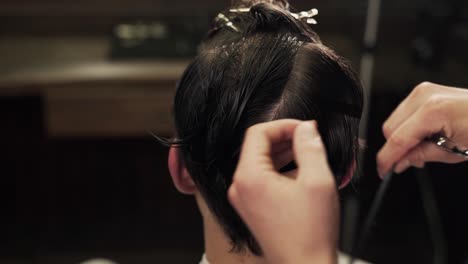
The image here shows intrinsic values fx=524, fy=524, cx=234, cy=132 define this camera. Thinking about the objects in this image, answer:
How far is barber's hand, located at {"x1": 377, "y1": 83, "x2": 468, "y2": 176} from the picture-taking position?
0.85 meters

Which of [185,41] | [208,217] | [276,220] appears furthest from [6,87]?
[276,220]

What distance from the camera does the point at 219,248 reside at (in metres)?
0.88

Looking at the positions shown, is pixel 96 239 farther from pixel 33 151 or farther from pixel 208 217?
pixel 208 217

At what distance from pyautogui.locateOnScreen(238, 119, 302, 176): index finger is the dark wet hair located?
15 cm

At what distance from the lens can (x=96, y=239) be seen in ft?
8.15

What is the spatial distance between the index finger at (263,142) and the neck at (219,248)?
31cm

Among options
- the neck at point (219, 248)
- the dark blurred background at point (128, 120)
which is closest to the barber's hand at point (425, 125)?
the neck at point (219, 248)

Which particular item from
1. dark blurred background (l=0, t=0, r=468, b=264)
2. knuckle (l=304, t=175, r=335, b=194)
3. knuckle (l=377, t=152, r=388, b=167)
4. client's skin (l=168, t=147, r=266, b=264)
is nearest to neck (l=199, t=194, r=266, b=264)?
client's skin (l=168, t=147, r=266, b=264)

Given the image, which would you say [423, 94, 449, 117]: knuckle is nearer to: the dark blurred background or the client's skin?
the client's skin

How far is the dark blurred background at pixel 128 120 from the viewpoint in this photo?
2.04 metres

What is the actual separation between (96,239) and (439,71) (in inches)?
66.2

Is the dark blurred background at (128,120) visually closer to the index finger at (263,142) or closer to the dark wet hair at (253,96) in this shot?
the dark wet hair at (253,96)

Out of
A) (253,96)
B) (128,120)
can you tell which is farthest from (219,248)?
(128,120)

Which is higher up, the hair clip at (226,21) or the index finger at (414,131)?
the hair clip at (226,21)
